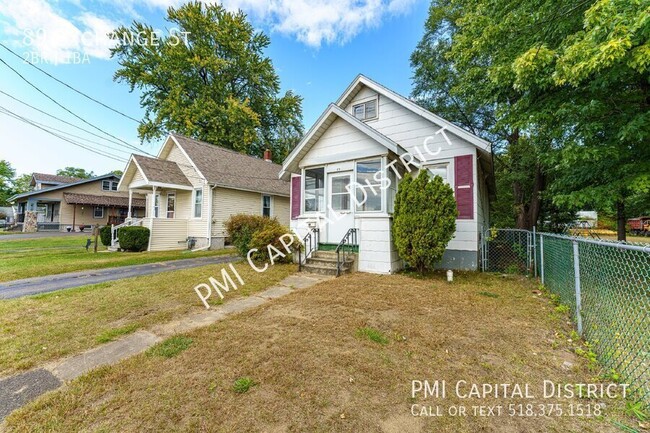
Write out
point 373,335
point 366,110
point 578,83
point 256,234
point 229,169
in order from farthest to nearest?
1. point 229,169
2. point 366,110
3. point 256,234
4. point 578,83
5. point 373,335

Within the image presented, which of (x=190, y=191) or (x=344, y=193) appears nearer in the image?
(x=344, y=193)

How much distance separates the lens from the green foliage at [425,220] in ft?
21.8

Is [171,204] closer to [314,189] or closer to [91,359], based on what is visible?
[314,189]

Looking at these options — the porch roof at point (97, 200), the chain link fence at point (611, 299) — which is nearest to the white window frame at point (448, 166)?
the chain link fence at point (611, 299)

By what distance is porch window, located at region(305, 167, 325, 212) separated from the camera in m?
9.23

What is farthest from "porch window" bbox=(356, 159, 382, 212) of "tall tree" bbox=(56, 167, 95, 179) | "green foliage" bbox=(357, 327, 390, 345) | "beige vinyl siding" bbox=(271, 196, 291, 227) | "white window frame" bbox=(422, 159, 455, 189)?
"tall tree" bbox=(56, 167, 95, 179)

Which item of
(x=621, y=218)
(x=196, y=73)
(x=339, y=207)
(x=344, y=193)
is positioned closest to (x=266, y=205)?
(x=339, y=207)

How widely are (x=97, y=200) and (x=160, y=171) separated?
22.4 meters

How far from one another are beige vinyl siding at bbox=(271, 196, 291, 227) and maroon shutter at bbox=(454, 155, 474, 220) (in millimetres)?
11703

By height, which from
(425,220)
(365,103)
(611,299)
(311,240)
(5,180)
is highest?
(5,180)

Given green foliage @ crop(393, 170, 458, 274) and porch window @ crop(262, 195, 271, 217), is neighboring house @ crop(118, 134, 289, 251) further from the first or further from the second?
green foliage @ crop(393, 170, 458, 274)

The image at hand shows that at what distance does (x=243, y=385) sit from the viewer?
250 cm

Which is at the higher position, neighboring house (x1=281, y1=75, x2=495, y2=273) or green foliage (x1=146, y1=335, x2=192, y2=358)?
neighboring house (x1=281, y1=75, x2=495, y2=273)

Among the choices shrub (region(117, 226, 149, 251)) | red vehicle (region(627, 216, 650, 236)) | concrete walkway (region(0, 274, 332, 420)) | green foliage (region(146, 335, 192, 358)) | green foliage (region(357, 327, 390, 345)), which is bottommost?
concrete walkway (region(0, 274, 332, 420))
